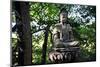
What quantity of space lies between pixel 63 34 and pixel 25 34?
1.57ft

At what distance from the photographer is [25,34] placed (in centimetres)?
232

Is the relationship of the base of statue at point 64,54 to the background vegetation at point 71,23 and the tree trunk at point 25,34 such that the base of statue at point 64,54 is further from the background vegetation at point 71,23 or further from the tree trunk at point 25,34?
the tree trunk at point 25,34

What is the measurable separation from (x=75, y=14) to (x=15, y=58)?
3.07ft

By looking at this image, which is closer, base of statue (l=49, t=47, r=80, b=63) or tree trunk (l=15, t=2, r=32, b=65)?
tree trunk (l=15, t=2, r=32, b=65)

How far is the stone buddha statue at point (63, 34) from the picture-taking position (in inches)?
95.4

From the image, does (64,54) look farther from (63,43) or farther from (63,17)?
(63,17)

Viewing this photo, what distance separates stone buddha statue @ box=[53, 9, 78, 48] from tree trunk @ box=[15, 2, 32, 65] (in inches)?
12.8

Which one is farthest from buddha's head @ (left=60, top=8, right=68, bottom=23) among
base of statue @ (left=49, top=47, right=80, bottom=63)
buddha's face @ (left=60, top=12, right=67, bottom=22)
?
base of statue @ (left=49, top=47, right=80, bottom=63)

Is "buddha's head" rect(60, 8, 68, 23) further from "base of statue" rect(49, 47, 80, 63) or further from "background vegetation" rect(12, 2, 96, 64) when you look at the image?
"base of statue" rect(49, 47, 80, 63)

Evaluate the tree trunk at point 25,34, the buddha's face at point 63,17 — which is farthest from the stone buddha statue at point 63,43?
the tree trunk at point 25,34

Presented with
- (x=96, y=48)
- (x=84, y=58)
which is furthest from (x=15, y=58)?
(x=96, y=48)

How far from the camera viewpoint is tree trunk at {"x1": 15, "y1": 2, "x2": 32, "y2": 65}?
2.30 metres

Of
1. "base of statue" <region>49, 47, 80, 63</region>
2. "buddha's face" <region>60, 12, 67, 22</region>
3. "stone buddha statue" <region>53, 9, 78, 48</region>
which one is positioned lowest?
"base of statue" <region>49, 47, 80, 63</region>
